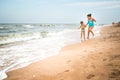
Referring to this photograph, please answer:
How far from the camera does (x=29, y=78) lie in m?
4.58

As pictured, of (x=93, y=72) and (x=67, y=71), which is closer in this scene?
(x=93, y=72)

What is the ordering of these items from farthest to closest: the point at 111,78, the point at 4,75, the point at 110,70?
the point at 4,75 → the point at 110,70 → the point at 111,78

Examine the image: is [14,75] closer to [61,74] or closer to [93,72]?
[61,74]

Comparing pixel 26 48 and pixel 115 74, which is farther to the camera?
pixel 26 48

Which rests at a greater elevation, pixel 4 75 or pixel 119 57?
pixel 119 57

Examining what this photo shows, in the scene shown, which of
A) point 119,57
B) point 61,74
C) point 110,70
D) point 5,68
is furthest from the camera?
point 5,68

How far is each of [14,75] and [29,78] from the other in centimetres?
81

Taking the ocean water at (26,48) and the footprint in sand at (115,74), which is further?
the ocean water at (26,48)

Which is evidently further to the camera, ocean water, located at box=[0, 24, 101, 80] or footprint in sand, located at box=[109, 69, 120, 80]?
ocean water, located at box=[0, 24, 101, 80]

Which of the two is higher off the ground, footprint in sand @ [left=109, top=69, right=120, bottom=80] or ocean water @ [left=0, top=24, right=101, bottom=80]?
footprint in sand @ [left=109, top=69, right=120, bottom=80]

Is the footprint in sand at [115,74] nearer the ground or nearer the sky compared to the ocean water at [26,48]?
nearer the sky

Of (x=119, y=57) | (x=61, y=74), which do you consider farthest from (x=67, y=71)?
(x=119, y=57)

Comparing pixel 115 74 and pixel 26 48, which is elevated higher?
pixel 115 74

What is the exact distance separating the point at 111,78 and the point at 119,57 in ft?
5.13
